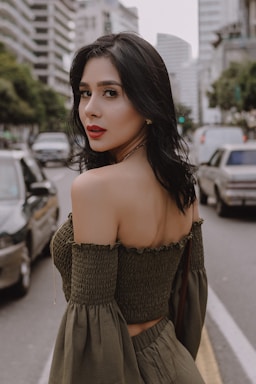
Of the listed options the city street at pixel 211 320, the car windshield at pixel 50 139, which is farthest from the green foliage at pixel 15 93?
the city street at pixel 211 320

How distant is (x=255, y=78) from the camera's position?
56.6 m

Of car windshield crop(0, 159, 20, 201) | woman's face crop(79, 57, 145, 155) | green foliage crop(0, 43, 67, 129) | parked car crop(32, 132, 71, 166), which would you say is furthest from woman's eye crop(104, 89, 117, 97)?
green foliage crop(0, 43, 67, 129)

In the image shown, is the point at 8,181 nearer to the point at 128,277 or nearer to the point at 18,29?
the point at 128,277

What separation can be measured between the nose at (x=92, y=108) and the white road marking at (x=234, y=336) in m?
3.12

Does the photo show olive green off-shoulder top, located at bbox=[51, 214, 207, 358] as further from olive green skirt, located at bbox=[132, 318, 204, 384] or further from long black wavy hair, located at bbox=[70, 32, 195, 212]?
long black wavy hair, located at bbox=[70, 32, 195, 212]

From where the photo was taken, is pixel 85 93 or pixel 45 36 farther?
pixel 45 36

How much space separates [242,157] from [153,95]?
40.5ft

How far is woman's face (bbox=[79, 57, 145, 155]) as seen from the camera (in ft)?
5.99

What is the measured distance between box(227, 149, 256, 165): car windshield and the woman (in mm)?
12039

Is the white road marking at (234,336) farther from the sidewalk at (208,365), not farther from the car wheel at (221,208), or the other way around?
the car wheel at (221,208)

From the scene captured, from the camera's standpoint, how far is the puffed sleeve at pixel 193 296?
7.02ft

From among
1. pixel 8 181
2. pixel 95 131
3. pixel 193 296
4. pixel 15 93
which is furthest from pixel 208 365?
pixel 15 93

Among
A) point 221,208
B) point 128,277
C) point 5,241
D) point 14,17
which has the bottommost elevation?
point 221,208

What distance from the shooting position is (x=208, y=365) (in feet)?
15.4
